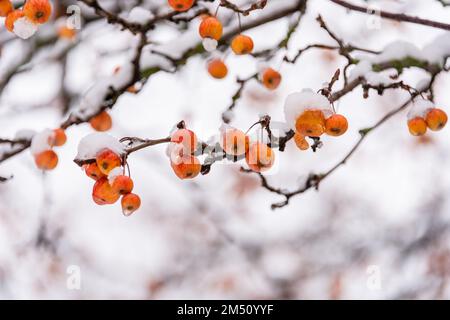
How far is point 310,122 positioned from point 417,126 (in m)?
1.04

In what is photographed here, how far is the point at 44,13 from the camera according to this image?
2.71 m

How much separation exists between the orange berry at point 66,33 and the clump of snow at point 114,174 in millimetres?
4090

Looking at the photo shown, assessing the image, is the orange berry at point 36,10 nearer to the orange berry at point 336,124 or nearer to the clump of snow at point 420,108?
the orange berry at point 336,124

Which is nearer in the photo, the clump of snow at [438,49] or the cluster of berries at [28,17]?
the cluster of berries at [28,17]

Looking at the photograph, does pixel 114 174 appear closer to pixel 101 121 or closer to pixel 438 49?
pixel 101 121

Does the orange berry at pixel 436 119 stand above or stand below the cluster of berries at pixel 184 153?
below

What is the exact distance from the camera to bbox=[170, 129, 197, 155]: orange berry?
2.10 meters

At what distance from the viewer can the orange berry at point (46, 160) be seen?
323 centimetres

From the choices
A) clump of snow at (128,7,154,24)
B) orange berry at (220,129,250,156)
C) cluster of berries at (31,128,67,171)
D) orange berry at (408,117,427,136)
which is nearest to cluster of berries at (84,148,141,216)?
orange berry at (220,129,250,156)

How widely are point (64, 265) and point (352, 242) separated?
8.14m

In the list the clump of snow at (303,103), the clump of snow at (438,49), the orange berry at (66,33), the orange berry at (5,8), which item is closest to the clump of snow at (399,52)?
Result: the clump of snow at (438,49)

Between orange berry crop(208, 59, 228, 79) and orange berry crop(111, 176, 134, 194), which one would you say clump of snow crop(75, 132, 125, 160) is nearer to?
orange berry crop(111, 176, 134, 194)
